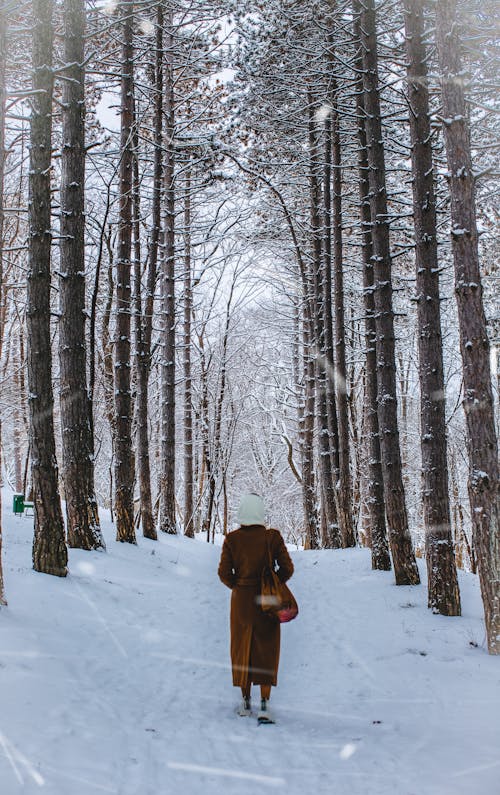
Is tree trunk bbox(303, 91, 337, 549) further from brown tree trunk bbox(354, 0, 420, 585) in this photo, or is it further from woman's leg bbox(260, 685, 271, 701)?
woman's leg bbox(260, 685, 271, 701)

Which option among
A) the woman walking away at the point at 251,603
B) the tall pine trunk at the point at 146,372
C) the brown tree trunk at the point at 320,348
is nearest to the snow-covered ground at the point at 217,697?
the woman walking away at the point at 251,603

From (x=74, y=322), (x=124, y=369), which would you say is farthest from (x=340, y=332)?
(x=74, y=322)

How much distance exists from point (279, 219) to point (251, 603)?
13410mm

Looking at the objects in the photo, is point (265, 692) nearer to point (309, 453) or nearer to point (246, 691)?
point (246, 691)

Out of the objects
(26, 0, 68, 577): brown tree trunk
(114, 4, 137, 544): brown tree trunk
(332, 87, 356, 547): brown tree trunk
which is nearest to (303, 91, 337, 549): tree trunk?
(332, 87, 356, 547): brown tree trunk

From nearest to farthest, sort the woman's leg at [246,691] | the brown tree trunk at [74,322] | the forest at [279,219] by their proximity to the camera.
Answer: the woman's leg at [246,691]
the forest at [279,219]
the brown tree trunk at [74,322]

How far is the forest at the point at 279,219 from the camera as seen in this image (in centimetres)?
721

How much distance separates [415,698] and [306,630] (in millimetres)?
2719

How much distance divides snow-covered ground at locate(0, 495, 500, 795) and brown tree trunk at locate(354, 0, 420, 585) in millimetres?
699

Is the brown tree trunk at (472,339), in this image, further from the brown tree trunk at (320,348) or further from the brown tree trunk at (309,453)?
the brown tree trunk at (309,453)

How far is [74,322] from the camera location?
8930 mm

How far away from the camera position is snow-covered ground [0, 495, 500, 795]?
12.3 feet

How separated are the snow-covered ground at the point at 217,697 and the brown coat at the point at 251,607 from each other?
39cm

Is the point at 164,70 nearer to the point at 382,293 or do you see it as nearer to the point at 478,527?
the point at 382,293
